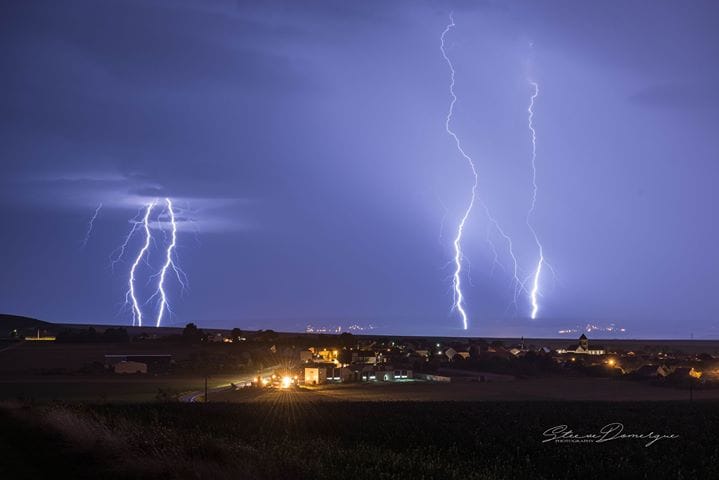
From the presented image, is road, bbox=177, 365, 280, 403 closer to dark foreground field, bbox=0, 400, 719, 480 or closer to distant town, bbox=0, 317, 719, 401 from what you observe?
distant town, bbox=0, 317, 719, 401

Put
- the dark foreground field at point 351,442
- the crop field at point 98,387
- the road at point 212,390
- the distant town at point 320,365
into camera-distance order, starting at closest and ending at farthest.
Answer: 1. the dark foreground field at point 351,442
2. the road at point 212,390
3. the crop field at point 98,387
4. the distant town at point 320,365

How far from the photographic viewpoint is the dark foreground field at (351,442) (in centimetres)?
1159

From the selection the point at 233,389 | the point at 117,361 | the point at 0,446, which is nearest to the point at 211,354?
the point at 117,361

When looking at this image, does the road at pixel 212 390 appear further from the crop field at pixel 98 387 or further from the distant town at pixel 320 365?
the crop field at pixel 98 387

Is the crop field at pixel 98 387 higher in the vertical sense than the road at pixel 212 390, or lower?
higher

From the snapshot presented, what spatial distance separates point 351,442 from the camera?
867 inches

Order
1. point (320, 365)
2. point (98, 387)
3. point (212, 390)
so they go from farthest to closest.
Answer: point (320, 365) → point (98, 387) → point (212, 390)

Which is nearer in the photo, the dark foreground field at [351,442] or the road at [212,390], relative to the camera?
the dark foreground field at [351,442]

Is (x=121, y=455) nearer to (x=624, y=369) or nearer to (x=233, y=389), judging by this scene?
(x=233, y=389)

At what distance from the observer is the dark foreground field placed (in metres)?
11.6

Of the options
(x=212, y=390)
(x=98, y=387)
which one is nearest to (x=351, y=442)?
(x=212, y=390)

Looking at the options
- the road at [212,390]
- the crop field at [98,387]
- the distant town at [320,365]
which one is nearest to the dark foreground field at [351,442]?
the road at [212,390]

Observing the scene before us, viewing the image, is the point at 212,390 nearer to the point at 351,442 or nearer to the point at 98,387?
the point at 98,387

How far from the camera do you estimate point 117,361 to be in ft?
206
